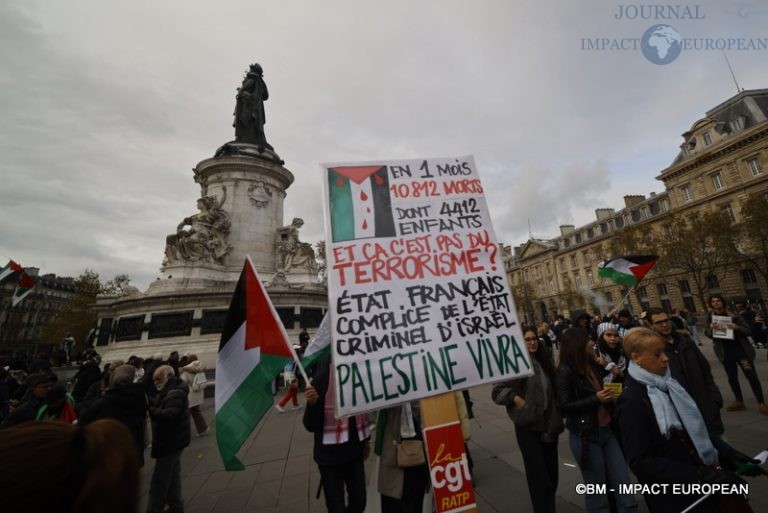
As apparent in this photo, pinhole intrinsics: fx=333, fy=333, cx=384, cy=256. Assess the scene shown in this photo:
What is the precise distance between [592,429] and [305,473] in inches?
156

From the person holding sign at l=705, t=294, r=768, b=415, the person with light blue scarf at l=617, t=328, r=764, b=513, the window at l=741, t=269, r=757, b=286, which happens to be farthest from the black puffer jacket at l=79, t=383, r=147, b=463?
the window at l=741, t=269, r=757, b=286

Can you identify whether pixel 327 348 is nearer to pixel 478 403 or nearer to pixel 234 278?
pixel 478 403

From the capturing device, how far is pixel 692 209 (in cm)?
3688

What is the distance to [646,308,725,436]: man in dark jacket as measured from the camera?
3211 mm

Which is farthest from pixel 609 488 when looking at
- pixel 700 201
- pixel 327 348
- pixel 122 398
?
pixel 700 201

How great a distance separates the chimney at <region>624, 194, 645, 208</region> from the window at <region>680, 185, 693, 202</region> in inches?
270

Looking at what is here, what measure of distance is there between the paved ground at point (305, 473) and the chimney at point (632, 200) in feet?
159

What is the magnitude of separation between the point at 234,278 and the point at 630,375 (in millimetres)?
16112

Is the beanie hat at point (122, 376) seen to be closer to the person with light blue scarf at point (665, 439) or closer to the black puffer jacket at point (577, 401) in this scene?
the black puffer jacket at point (577, 401)

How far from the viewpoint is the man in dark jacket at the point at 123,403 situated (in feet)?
12.4

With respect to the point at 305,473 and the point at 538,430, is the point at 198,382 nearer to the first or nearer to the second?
the point at 305,473

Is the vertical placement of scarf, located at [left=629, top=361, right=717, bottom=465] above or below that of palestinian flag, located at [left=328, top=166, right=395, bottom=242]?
below

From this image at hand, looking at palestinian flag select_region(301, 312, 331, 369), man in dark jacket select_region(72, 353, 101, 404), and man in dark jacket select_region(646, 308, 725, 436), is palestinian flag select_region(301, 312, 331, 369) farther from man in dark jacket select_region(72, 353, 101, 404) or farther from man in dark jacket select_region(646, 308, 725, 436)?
man in dark jacket select_region(72, 353, 101, 404)

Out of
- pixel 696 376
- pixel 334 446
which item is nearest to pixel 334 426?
pixel 334 446
